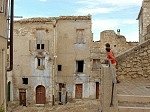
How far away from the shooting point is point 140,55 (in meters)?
10.6

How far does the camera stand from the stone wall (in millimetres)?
10508

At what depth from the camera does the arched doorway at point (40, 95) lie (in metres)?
32.1

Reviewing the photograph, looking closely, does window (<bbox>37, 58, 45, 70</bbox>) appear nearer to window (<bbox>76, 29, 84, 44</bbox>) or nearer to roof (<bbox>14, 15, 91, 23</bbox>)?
roof (<bbox>14, 15, 91, 23</bbox>)

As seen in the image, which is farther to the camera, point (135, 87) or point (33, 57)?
point (33, 57)

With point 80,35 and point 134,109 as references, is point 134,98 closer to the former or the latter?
point 134,109

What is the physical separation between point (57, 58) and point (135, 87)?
24711 millimetres

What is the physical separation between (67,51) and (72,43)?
942mm

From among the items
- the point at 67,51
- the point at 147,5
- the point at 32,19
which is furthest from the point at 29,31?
the point at 147,5

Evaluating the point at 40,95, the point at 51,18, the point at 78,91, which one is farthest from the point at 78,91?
the point at 51,18

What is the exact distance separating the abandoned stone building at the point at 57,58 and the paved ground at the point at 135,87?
71.8 ft

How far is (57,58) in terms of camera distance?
112 feet

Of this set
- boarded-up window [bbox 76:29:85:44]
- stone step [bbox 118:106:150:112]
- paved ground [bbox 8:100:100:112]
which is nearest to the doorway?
paved ground [bbox 8:100:100:112]

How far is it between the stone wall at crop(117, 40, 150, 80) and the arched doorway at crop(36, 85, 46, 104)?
2208cm

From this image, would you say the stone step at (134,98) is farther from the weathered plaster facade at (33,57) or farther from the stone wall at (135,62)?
the weathered plaster facade at (33,57)
